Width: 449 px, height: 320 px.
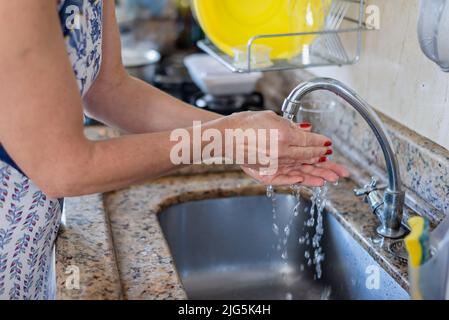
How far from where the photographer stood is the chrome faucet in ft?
2.95

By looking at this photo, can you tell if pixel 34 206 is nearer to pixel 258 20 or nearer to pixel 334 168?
pixel 334 168

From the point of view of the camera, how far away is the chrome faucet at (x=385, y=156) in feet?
2.95

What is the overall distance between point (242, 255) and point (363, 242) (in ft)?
1.17

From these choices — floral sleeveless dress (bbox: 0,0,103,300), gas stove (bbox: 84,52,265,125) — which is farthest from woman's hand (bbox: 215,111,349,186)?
gas stove (bbox: 84,52,265,125)

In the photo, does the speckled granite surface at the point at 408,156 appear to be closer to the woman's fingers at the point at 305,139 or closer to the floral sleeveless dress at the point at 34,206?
the woman's fingers at the point at 305,139

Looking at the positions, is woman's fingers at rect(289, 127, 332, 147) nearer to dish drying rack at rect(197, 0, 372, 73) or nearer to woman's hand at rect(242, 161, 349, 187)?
woman's hand at rect(242, 161, 349, 187)

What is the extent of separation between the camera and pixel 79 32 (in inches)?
30.7

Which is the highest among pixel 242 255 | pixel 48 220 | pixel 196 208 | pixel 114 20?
pixel 114 20

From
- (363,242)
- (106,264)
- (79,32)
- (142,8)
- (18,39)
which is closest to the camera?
(18,39)

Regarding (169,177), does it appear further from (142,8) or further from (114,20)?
(142,8)

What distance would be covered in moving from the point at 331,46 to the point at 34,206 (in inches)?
27.9

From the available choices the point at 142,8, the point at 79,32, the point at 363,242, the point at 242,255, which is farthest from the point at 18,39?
the point at 142,8

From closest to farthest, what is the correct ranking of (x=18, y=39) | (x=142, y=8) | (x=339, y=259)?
(x=18, y=39)
(x=339, y=259)
(x=142, y=8)

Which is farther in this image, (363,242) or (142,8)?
(142,8)
